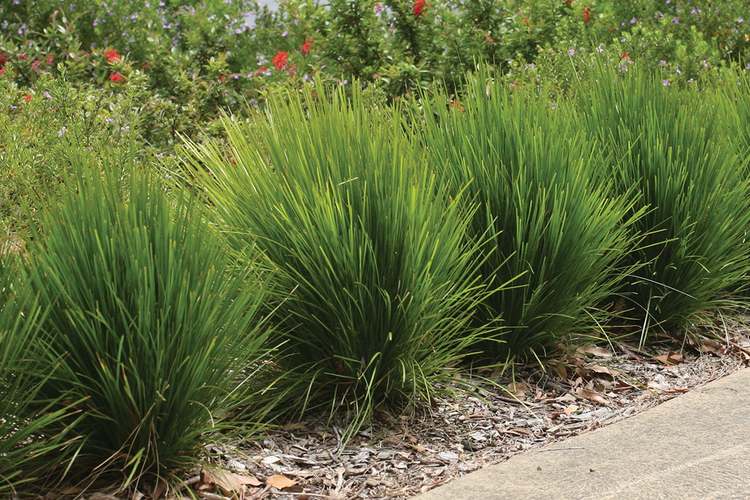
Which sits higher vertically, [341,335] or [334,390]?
[341,335]

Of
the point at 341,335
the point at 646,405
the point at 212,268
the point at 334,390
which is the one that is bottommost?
the point at 646,405

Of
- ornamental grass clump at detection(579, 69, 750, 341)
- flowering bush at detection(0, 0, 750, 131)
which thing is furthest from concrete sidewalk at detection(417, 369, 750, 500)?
flowering bush at detection(0, 0, 750, 131)

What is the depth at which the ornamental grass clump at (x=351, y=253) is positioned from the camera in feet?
11.6

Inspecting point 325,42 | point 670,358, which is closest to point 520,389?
point 670,358

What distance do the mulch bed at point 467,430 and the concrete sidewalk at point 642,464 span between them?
0.13 metres

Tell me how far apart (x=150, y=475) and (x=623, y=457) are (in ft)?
5.22

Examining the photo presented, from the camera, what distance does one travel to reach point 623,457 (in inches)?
137

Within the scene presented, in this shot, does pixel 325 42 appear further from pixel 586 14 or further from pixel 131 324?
pixel 131 324

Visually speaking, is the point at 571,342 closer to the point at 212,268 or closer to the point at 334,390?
the point at 334,390

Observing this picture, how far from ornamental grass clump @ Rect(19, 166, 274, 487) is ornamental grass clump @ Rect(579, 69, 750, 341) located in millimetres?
2158

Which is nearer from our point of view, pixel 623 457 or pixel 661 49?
pixel 623 457

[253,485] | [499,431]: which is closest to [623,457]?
[499,431]

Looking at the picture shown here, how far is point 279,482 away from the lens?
3297mm

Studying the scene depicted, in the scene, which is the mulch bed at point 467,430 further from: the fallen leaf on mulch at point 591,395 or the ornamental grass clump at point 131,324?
the ornamental grass clump at point 131,324
